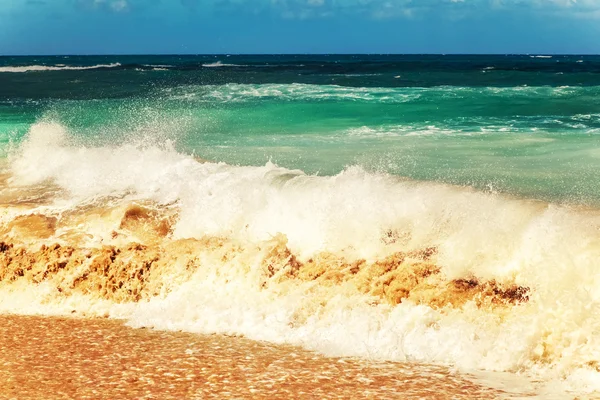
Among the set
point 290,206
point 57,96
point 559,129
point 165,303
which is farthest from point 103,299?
point 57,96

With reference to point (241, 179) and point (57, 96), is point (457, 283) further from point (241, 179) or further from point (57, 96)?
point (57, 96)

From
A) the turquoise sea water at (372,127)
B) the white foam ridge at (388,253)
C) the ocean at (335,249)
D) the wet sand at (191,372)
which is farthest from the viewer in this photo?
the turquoise sea water at (372,127)

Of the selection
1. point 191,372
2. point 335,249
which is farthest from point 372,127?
point 191,372

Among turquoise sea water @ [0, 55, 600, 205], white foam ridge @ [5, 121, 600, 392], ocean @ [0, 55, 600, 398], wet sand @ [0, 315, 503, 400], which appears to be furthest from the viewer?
turquoise sea water @ [0, 55, 600, 205]

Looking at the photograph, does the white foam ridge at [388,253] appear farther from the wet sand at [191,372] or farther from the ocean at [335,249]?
the wet sand at [191,372]

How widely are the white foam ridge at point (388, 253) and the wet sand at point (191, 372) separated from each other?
0.95ft

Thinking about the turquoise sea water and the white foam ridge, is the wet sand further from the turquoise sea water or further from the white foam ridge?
the turquoise sea water

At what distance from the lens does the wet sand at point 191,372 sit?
4367mm

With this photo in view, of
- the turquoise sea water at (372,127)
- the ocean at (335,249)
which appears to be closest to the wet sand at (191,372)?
the ocean at (335,249)

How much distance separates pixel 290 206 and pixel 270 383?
335cm

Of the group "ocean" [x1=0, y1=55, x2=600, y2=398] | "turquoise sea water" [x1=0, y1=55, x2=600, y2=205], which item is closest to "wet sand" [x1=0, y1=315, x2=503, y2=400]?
"ocean" [x1=0, y1=55, x2=600, y2=398]

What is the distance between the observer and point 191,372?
15.5 ft

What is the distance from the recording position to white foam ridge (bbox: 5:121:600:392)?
16.2 ft

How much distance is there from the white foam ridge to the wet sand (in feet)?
0.95
